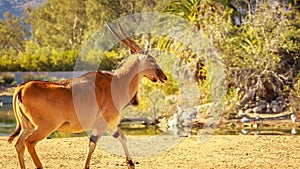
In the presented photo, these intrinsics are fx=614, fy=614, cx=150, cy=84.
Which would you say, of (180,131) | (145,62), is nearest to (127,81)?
(145,62)

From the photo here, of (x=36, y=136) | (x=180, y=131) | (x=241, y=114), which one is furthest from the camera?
(x=241, y=114)

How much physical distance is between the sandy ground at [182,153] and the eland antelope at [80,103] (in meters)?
1.23

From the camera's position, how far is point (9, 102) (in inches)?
1403

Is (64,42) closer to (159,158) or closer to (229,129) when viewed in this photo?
(229,129)

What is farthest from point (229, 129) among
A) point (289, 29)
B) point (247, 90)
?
point (289, 29)

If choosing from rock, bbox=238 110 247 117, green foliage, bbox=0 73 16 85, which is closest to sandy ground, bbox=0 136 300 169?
rock, bbox=238 110 247 117

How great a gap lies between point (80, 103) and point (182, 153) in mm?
3190

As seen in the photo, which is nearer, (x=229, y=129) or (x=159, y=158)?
(x=159, y=158)

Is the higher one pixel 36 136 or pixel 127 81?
pixel 127 81

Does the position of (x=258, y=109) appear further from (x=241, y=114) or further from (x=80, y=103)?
(x=80, y=103)

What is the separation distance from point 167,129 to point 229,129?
1.95 m

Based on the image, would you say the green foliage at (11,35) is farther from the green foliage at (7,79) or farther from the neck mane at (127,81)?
the neck mane at (127,81)

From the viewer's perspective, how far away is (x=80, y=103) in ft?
27.2

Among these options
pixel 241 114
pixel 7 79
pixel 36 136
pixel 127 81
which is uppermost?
pixel 127 81
